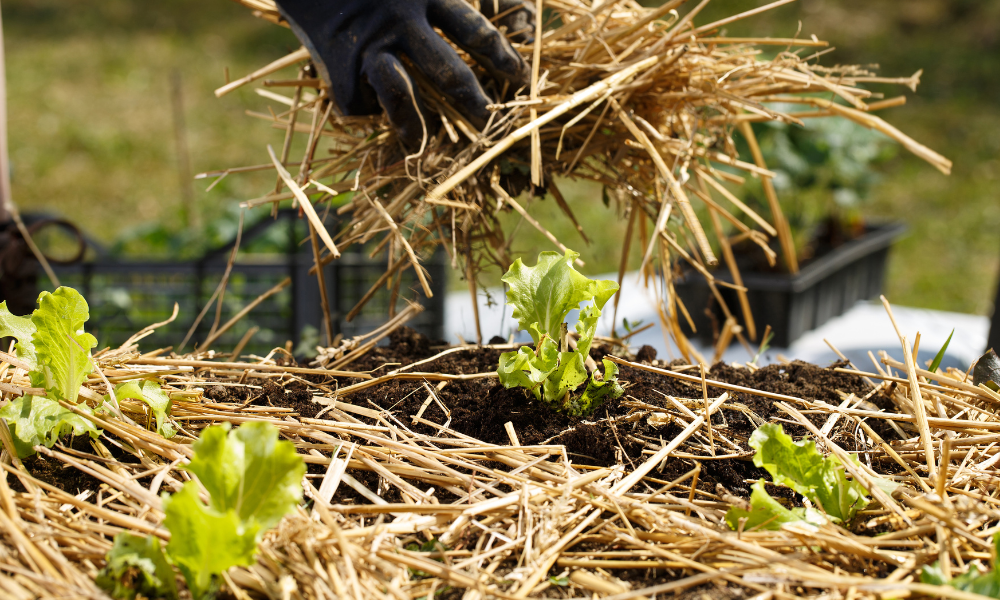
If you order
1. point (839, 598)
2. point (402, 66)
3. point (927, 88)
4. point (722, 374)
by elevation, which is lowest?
point (839, 598)

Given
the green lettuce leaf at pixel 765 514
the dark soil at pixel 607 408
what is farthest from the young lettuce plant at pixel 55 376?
the green lettuce leaf at pixel 765 514

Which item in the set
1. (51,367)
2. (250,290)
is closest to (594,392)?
(51,367)

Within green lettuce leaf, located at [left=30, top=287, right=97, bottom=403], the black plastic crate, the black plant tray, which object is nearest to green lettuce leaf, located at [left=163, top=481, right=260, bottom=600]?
green lettuce leaf, located at [left=30, top=287, right=97, bottom=403]

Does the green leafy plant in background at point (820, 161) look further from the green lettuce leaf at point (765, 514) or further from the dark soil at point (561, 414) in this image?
the green lettuce leaf at point (765, 514)

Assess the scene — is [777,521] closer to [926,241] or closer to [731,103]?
[731,103]

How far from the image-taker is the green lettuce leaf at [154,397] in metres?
0.80

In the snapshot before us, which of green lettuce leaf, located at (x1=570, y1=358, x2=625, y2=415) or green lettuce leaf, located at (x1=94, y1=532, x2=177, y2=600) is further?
green lettuce leaf, located at (x1=570, y1=358, x2=625, y2=415)

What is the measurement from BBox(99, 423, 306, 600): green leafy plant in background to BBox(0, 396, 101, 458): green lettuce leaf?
22 cm

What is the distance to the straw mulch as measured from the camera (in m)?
0.63

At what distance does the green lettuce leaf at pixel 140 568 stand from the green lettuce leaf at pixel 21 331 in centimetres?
35

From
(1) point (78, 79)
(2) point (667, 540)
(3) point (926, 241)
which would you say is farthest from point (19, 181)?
(3) point (926, 241)

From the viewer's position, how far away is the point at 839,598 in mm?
604

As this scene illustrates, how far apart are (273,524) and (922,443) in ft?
2.49

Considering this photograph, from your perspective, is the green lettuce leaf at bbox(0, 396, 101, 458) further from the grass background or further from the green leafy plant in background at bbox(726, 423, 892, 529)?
the grass background
